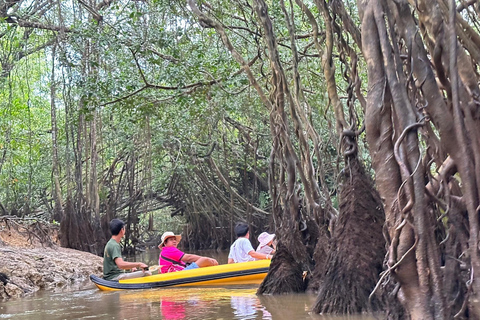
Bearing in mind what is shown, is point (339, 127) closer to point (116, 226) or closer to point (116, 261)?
point (116, 226)

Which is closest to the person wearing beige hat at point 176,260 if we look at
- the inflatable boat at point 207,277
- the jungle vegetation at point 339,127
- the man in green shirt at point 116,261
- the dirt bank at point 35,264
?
the man in green shirt at point 116,261

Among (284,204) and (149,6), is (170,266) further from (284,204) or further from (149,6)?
(149,6)

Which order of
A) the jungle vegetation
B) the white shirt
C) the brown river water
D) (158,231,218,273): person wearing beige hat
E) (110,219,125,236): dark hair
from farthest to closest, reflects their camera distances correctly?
1. (158,231,218,273): person wearing beige hat
2. the white shirt
3. (110,219,125,236): dark hair
4. the brown river water
5. the jungle vegetation

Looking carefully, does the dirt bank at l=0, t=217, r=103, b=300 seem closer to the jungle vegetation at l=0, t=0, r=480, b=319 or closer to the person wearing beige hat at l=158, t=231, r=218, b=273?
the jungle vegetation at l=0, t=0, r=480, b=319

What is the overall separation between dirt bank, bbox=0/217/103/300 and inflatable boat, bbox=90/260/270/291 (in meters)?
1.18

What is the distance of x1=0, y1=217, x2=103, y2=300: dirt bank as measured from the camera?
7.43 meters

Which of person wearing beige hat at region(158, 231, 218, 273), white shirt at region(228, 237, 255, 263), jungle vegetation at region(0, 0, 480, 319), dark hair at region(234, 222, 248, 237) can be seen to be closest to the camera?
jungle vegetation at region(0, 0, 480, 319)

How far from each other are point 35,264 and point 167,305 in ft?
12.0

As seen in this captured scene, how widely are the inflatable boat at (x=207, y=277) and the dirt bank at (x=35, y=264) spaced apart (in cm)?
118

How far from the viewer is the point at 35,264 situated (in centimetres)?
831

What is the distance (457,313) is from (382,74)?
3.83 ft

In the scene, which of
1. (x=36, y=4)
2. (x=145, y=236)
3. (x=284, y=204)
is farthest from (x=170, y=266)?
(x=145, y=236)

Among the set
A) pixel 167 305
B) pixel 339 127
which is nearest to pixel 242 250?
pixel 167 305

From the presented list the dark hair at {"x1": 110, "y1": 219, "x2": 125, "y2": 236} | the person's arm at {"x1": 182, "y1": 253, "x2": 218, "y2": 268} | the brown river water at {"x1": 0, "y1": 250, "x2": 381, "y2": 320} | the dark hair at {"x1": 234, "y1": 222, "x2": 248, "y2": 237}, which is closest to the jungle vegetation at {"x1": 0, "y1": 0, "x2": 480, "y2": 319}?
the brown river water at {"x1": 0, "y1": 250, "x2": 381, "y2": 320}
